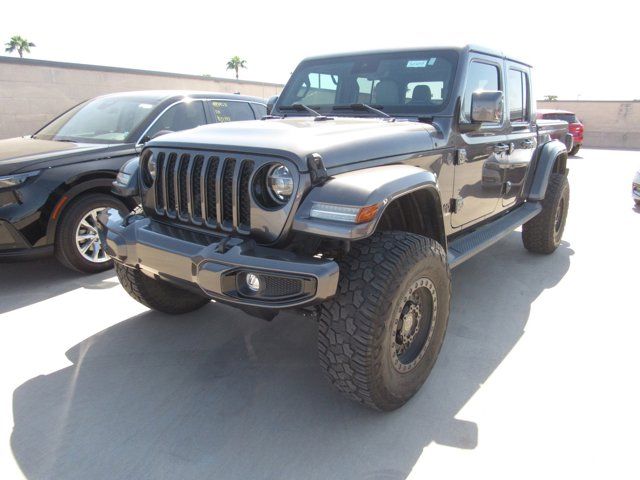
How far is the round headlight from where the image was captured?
7.32 ft

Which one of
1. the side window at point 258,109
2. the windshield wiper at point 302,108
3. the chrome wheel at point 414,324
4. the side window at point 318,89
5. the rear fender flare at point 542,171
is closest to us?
the chrome wheel at point 414,324

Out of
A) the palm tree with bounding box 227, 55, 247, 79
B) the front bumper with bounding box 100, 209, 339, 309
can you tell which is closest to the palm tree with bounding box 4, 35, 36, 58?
the palm tree with bounding box 227, 55, 247, 79

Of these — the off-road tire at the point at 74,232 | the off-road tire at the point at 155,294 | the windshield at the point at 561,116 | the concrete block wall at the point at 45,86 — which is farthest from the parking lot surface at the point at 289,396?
the windshield at the point at 561,116

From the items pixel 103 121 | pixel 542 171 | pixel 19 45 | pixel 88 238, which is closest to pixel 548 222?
pixel 542 171

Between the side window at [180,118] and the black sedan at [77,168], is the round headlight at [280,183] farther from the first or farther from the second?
the side window at [180,118]

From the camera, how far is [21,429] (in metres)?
2.34

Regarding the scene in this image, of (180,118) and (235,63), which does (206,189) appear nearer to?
(180,118)

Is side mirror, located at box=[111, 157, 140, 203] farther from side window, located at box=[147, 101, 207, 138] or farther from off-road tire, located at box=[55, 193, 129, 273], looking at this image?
side window, located at box=[147, 101, 207, 138]

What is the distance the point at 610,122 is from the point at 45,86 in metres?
24.7

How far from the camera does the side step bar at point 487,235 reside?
320cm

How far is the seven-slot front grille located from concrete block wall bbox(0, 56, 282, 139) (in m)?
12.7

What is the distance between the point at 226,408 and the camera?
2.53 metres

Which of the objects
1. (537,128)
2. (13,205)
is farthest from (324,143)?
(537,128)

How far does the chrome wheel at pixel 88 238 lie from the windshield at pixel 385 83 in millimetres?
2130
